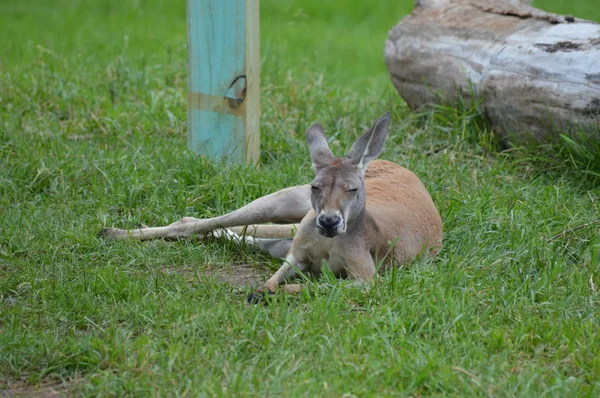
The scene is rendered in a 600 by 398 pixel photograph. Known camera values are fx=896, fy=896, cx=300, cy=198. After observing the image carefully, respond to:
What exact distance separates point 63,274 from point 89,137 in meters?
2.63

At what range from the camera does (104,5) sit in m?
13.0

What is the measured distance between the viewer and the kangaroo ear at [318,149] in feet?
16.5

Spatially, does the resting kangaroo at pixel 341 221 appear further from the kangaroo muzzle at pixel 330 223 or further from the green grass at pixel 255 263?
the green grass at pixel 255 263

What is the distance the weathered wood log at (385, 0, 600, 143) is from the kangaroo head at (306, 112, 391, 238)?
6.38 ft

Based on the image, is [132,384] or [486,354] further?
[486,354]

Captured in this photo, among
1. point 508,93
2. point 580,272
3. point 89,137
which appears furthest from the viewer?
point 89,137

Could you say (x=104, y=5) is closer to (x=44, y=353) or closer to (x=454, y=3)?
(x=454, y=3)

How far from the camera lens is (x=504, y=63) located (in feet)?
22.2

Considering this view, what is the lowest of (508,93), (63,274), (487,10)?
(63,274)

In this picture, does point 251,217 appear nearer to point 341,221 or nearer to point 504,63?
point 341,221

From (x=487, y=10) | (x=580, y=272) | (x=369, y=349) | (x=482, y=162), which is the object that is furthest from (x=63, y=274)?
(x=487, y=10)

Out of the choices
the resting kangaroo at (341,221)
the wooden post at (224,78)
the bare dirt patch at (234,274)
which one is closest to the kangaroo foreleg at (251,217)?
the resting kangaroo at (341,221)

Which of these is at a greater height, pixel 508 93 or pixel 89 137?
pixel 508 93

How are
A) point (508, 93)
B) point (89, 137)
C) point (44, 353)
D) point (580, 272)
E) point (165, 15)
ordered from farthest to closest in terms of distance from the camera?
1. point (165, 15)
2. point (89, 137)
3. point (508, 93)
4. point (580, 272)
5. point (44, 353)
